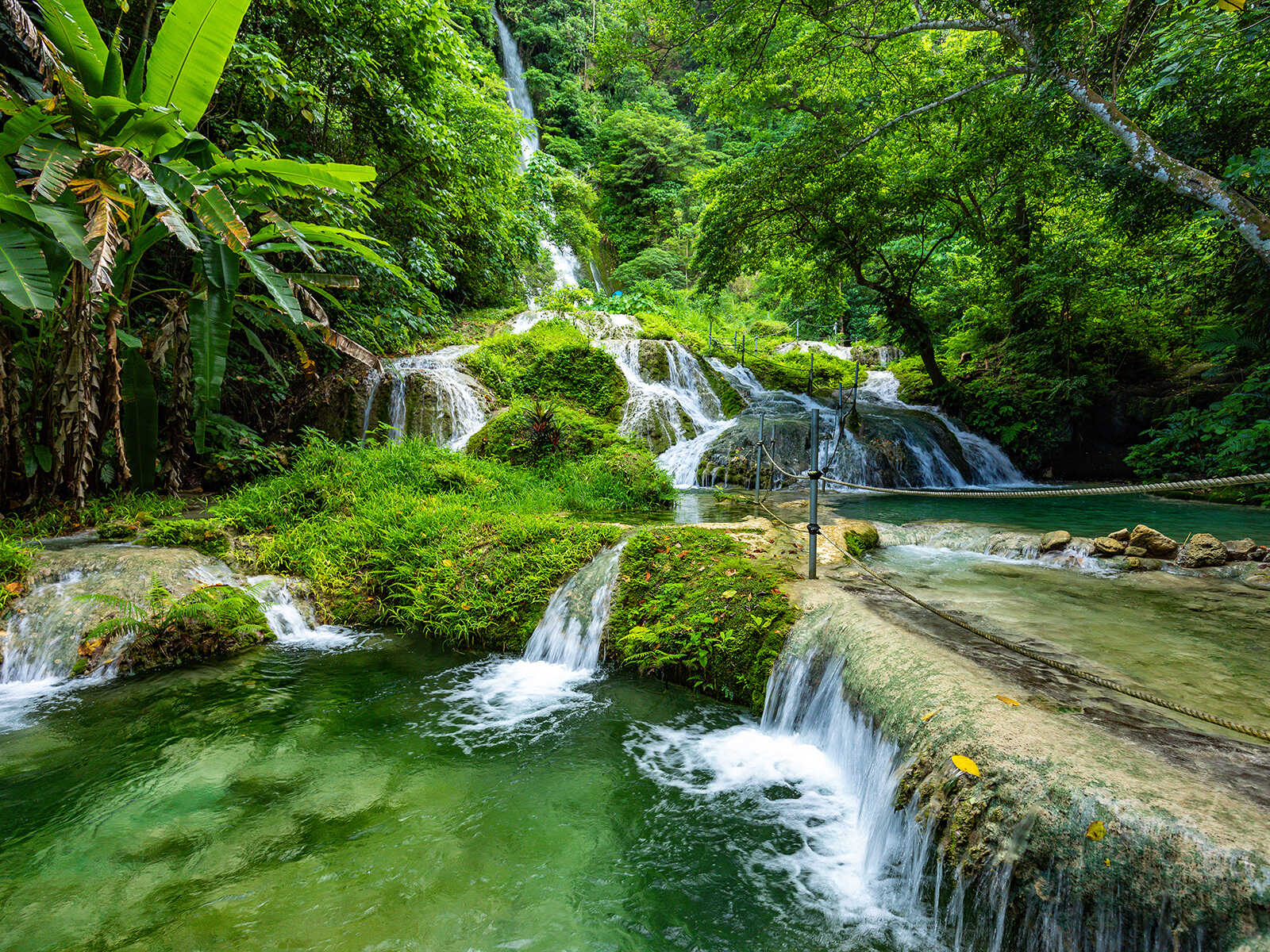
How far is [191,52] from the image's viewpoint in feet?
15.1

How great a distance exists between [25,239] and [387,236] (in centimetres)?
699

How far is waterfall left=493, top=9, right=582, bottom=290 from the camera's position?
20.9 m

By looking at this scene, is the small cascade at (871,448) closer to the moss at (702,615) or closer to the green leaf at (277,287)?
the moss at (702,615)

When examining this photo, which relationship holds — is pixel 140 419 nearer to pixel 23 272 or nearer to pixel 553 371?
pixel 23 272

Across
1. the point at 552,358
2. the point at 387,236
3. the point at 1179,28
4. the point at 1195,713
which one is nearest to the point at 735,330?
the point at 552,358

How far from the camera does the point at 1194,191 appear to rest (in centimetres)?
591

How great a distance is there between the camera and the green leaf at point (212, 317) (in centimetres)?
509

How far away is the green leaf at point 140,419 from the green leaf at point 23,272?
61.1 inches

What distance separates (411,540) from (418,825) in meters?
3.34

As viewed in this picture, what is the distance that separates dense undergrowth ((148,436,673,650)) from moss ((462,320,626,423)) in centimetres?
518

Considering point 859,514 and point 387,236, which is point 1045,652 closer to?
point 859,514

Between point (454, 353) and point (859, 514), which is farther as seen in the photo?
point (454, 353)

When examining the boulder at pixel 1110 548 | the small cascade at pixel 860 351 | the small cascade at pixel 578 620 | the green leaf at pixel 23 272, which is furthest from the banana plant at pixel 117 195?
the small cascade at pixel 860 351

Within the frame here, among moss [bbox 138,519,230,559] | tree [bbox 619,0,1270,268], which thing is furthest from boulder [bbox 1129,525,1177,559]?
moss [bbox 138,519,230,559]
